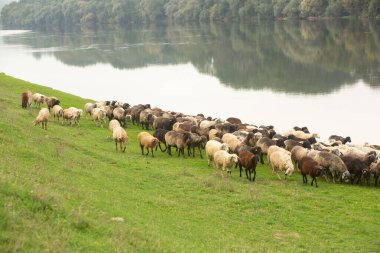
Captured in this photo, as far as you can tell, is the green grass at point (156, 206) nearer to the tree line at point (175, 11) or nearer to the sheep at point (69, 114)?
the sheep at point (69, 114)

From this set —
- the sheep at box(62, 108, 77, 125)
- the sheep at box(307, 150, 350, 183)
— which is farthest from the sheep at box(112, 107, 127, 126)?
the sheep at box(307, 150, 350, 183)

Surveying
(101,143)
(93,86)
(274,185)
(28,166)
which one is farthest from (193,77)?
(28,166)

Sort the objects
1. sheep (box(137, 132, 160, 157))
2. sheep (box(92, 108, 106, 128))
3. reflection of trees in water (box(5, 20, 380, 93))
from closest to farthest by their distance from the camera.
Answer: sheep (box(137, 132, 160, 157)) < sheep (box(92, 108, 106, 128)) < reflection of trees in water (box(5, 20, 380, 93))

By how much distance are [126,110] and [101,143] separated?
24.2 ft

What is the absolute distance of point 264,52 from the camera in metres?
72.3

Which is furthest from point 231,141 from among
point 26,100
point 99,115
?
point 26,100

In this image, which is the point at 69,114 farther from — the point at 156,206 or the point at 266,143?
the point at 156,206

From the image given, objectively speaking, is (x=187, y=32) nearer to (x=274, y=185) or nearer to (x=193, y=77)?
(x=193, y=77)

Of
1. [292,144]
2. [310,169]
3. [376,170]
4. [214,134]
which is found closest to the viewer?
[310,169]

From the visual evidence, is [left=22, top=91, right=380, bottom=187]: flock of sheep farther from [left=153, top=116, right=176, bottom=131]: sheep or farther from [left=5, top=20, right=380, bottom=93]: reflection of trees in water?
[left=5, top=20, right=380, bottom=93]: reflection of trees in water

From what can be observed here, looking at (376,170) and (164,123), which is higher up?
(164,123)

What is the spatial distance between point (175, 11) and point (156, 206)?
128652mm

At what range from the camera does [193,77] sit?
197 feet

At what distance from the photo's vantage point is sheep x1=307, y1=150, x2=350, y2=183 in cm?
1888
